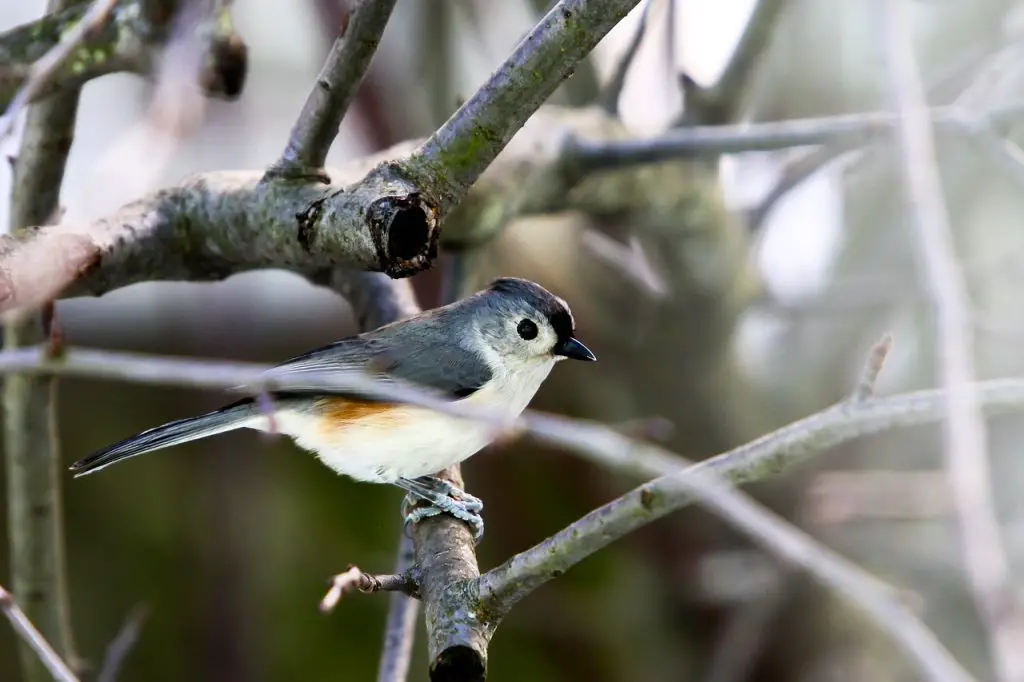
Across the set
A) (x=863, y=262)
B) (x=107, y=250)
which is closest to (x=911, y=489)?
(x=107, y=250)

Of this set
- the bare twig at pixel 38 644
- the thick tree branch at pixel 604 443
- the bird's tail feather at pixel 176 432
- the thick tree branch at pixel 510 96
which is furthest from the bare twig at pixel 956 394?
the bird's tail feather at pixel 176 432

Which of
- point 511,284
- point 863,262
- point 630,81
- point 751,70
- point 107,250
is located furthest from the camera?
point 863,262

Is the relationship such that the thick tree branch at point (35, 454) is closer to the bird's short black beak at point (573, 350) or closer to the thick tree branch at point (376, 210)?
the thick tree branch at point (376, 210)

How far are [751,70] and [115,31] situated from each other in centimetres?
166

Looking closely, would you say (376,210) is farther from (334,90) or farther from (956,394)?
(956,394)

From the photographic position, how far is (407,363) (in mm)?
2057

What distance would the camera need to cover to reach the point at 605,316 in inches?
140

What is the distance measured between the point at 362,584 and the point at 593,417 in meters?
2.48

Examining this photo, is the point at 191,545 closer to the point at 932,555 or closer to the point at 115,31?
the point at 115,31

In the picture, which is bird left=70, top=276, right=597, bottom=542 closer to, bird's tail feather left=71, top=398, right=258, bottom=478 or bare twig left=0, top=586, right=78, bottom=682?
bird's tail feather left=71, top=398, right=258, bottom=478

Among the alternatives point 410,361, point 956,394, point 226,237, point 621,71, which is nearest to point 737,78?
point 621,71

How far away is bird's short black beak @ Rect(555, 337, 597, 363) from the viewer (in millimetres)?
2105

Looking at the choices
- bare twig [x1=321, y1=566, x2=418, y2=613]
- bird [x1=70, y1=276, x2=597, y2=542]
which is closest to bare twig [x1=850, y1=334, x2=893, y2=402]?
bare twig [x1=321, y1=566, x2=418, y2=613]

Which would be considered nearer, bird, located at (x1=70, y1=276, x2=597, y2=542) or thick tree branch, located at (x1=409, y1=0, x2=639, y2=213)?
thick tree branch, located at (x1=409, y1=0, x2=639, y2=213)
